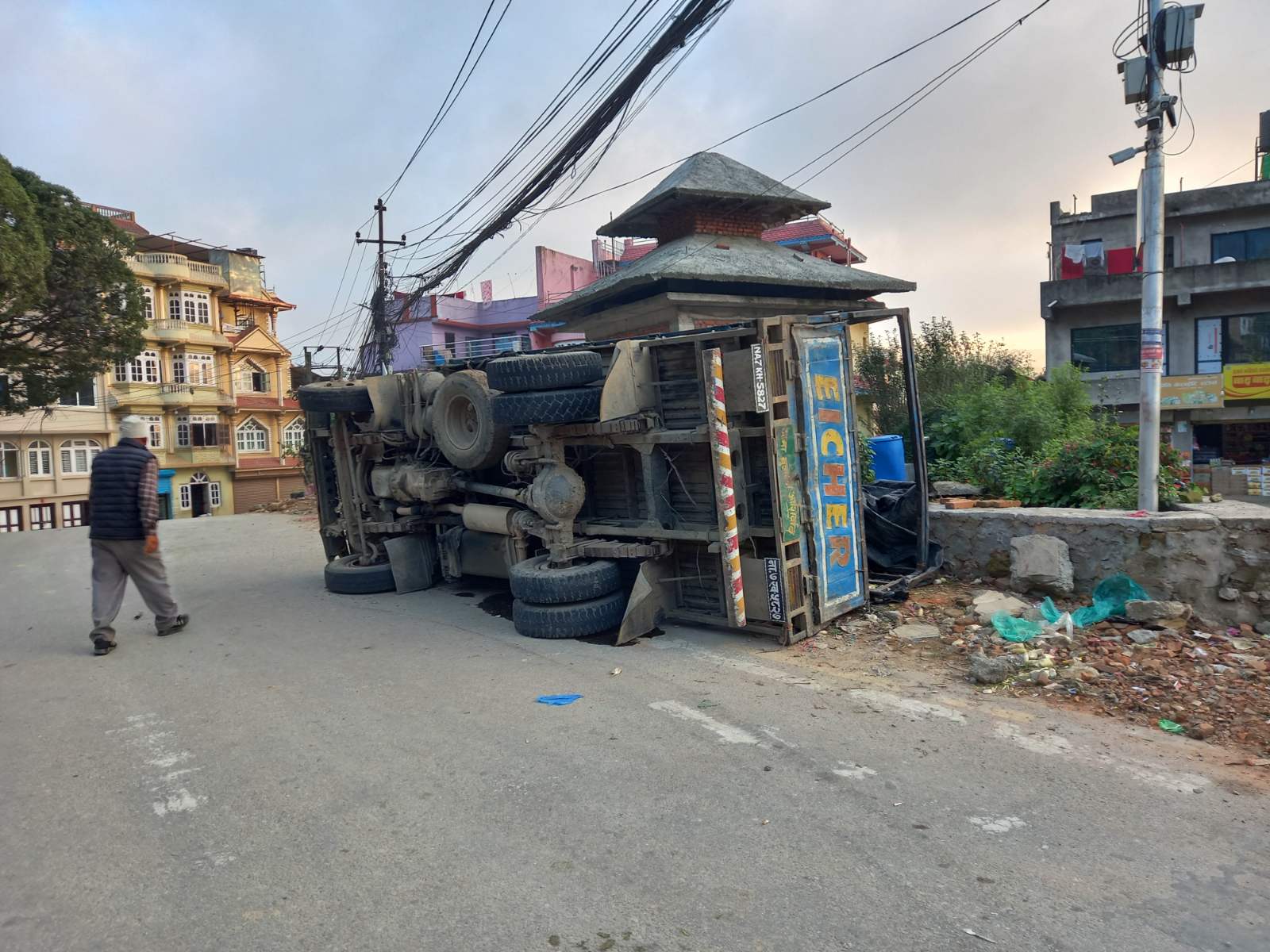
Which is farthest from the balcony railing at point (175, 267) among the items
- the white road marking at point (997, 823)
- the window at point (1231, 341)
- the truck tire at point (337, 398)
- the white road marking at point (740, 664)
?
the white road marking at point (997, 823)

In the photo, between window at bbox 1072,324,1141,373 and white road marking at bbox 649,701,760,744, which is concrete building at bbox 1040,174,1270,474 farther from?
white road marking at bbox 649,701,760,744

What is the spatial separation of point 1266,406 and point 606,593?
2945 centimetres

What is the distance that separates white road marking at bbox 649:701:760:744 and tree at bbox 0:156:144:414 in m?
19.6

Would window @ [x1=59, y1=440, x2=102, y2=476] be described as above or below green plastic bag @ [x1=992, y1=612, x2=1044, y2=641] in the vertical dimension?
above

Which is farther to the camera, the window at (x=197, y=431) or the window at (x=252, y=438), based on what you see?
the window at (x=252, y=438)

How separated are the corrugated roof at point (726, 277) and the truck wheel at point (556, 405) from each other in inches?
268

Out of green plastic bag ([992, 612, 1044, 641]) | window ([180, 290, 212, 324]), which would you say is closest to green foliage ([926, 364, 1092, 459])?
green plastic bag ([992, 612, 1044, 641])

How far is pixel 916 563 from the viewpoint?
7332 millimetres

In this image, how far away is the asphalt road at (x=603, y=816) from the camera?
2.63m

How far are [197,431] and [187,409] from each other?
135 cm

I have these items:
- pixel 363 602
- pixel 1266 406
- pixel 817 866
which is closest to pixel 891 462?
pixel 363 602

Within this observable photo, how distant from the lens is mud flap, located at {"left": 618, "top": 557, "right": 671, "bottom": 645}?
6.17m

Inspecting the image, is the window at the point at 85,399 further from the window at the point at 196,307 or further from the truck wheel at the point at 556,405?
the truck wheel at the point at 556,405

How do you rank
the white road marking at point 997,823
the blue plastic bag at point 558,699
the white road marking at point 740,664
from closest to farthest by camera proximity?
1. the white road marking at point 997,823
2. the blue plastic bag at point 558,699
3. the white road marking at point 740,664
